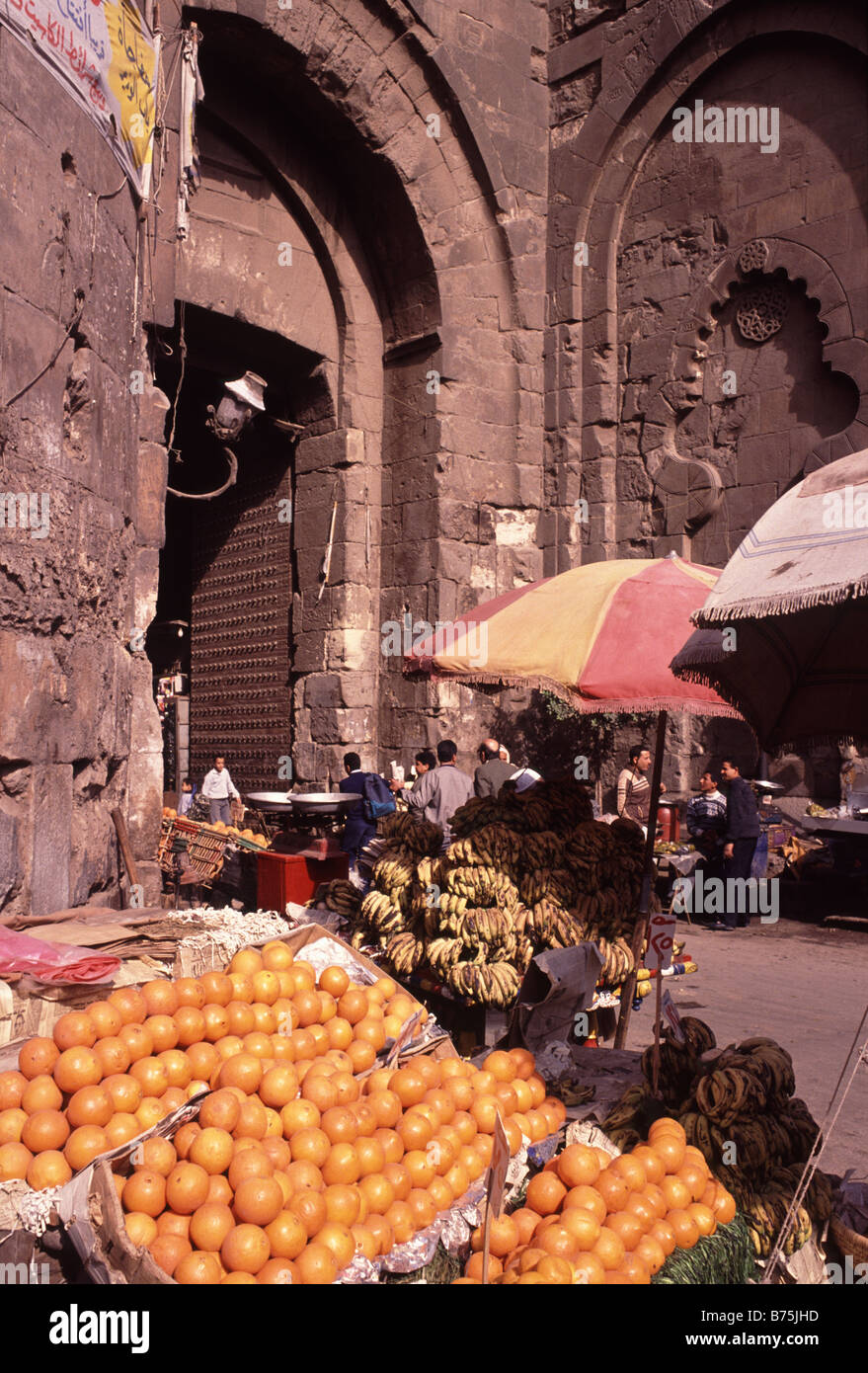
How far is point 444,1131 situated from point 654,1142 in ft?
2.08

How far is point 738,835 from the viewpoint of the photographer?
962cm

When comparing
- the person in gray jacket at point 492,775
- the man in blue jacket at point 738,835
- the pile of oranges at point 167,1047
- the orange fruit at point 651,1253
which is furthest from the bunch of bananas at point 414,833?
the man in blue jacket at point 738,835

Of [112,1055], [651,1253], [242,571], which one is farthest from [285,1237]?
[242,571]

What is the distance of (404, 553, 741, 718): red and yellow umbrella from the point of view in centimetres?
437

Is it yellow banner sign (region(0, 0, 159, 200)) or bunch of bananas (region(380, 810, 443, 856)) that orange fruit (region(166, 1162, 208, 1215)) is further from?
yellow banner sign (region(0, 0, 159, 200))

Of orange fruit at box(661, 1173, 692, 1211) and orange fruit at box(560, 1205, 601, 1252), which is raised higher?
orange fruit at box(560, 1205, 601, 1252)

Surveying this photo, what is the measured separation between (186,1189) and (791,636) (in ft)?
8.35

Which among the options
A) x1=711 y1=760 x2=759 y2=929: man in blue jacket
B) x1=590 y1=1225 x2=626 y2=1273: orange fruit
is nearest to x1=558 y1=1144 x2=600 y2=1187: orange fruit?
x1=590 y1=1225 x2=626 y2=1273: orange fruit

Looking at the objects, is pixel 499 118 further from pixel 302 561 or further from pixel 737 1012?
pixel 737 1012

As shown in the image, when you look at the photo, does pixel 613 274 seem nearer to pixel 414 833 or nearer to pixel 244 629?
pixel 244 629

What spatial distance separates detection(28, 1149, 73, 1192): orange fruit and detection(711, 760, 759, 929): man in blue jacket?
7.80m

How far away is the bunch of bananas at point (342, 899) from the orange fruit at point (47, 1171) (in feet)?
10.6

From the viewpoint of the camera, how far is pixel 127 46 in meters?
5.61
